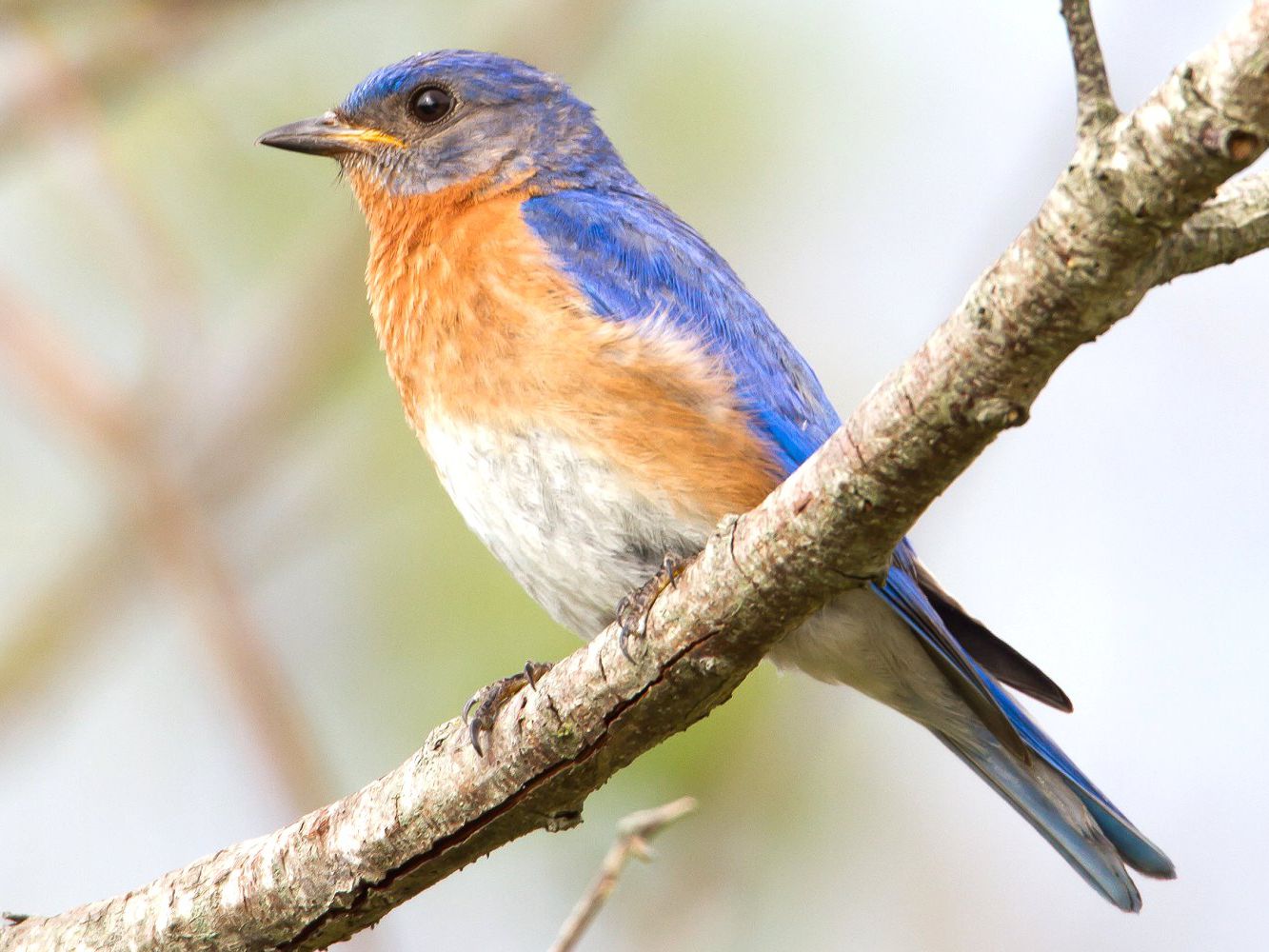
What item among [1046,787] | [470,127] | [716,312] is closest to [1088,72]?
[716,312]

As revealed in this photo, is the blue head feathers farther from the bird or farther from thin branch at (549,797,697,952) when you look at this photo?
thin branch at (549,797,697,952)

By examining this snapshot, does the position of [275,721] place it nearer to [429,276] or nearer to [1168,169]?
[429,276]

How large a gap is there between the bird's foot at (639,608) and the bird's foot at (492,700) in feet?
1.10

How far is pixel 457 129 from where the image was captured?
527 cm

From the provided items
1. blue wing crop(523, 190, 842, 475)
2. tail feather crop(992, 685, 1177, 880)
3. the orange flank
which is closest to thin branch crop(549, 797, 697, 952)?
the orange flank

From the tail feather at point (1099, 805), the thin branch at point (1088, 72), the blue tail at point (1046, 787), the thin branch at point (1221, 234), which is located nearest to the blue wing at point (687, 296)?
the blue tail at point (1046, 787)

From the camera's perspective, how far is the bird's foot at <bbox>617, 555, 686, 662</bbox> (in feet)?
10.3

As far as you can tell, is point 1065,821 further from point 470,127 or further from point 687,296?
point 470,127

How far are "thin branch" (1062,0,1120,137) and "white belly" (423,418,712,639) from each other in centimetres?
183

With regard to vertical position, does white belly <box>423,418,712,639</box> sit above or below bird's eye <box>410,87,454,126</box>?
below

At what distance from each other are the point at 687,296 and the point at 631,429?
0.71 meters

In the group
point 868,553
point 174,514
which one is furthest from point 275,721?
point 868,553

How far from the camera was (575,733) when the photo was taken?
333cm

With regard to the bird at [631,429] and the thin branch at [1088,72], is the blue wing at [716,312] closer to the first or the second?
the bird at [631,429]
